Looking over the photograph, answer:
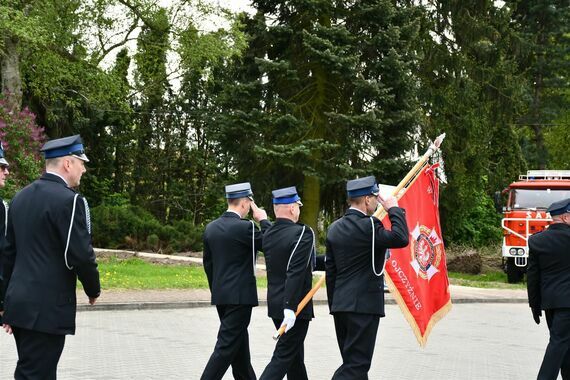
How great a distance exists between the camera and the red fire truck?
26703 mm

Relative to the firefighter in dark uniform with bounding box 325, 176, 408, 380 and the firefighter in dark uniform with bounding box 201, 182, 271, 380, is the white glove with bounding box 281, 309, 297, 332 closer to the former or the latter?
the firefighter in dark uniform with bounding box 325, 176, 408, 380

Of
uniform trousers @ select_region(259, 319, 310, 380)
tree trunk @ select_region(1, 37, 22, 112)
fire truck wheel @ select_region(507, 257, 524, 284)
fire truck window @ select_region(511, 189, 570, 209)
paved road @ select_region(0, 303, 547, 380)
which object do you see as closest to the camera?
uniform trousers @ select_region(259, 319, 310, 380)

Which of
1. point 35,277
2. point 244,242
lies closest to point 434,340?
point 244,242

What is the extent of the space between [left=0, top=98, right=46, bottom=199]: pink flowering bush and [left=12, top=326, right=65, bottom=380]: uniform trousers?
21665 millimetres

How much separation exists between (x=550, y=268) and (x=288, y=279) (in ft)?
8.13

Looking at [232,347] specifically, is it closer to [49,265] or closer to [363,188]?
[363,188]

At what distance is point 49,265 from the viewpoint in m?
6.06

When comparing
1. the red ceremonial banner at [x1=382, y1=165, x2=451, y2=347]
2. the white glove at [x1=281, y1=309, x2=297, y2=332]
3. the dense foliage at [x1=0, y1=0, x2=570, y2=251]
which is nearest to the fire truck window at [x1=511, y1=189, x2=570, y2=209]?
the dense foliage at [x1=0, y1=0, x2=570, y2=251]

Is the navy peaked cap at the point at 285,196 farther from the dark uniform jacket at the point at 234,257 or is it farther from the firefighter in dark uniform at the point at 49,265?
the firefighter in dark uniform at the point at 49,265

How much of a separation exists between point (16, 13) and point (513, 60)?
1981 cm

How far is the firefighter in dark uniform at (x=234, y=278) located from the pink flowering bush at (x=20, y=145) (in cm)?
1960

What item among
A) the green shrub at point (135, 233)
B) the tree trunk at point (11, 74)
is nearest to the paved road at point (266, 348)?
the green shrub at point (135, 233)

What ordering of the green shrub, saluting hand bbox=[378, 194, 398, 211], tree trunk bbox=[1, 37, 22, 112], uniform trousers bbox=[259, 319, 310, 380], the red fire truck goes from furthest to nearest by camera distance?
the green shrub → tree trunk bbox=[1, 37, 22, 112] → the red fire truck → uniform trousers bbox=[259, 319, 310, 380] → saluting hand bbox=[378, 194, 398, 211]

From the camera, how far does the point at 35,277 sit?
6.07 meters
